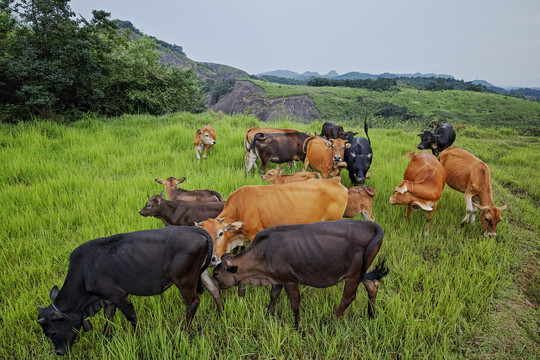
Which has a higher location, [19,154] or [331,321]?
[19,154]

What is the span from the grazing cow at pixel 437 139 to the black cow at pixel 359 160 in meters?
3.15

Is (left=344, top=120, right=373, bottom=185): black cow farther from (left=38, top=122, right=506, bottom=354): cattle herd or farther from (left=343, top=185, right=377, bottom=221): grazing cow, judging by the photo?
(left=38, top=122, right=506, bottom=354): cattle herd

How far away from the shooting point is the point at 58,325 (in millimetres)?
2736

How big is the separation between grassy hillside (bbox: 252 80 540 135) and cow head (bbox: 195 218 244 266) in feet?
81.6

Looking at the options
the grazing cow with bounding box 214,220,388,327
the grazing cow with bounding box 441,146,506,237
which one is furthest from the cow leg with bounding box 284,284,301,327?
the grazing cow with bounding box 441,146,506,237

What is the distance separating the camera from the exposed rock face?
40812mm

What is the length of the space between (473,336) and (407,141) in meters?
10.8

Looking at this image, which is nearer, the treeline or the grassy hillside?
the treeline

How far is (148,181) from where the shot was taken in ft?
21.0

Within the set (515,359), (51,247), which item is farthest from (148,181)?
(515,359)

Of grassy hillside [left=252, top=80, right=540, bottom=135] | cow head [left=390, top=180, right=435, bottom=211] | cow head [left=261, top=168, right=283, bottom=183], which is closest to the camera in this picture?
cow head [left=390, top=180, right=435, bottom=211]

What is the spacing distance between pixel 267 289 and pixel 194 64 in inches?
2931

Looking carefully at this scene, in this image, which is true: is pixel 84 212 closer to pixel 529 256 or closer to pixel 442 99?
pixel 529 256

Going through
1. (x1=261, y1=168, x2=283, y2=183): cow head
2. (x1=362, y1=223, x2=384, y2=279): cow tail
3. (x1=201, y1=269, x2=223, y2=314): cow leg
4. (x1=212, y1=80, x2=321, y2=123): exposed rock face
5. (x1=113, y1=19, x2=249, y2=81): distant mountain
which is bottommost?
(x1=201, y1=269, x2=223, y2=314): cow leg
